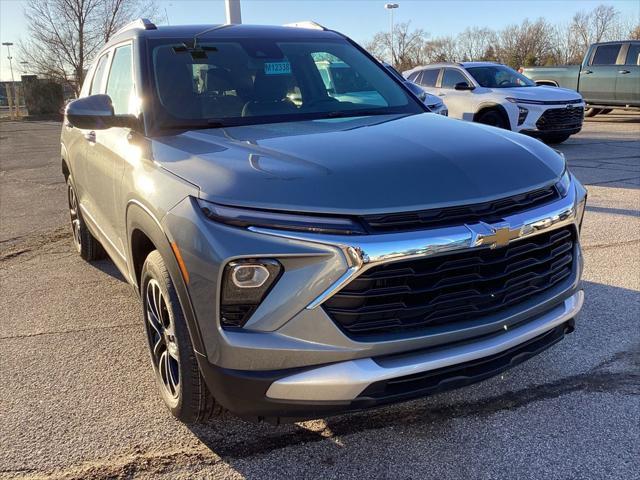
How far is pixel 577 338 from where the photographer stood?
3.55 m

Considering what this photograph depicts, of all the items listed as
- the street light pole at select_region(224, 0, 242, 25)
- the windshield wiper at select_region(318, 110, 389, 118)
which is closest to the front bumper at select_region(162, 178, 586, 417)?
the windshield wiper at select_region(318, 110, 389, 118)

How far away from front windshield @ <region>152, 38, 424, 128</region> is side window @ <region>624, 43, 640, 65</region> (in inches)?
597

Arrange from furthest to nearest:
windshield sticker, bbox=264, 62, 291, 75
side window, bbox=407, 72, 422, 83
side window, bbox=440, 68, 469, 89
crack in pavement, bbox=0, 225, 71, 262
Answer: side window, bbox=407, 72, 422, 83 < side window, bbox=440, 68, 469, 89 < crack in pavement, bbox=0, 225, 71, 262 < windshield sticker, bbox=264, 62, 291, 75

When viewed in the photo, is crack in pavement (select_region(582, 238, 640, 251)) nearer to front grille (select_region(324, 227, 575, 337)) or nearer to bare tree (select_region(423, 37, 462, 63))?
front grille (select_region(324, 227, 575, 337))

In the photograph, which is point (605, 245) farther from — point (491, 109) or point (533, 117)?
point (491, 109)

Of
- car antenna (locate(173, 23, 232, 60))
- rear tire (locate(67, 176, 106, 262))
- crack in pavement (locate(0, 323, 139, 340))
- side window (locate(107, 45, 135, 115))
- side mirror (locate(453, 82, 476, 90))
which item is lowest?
crack in pavement (locate(0, 323, 139, 340))

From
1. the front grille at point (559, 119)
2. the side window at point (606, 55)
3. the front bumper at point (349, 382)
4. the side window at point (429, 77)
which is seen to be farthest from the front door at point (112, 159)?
the side window at point (606, 55)

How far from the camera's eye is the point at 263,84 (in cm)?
354

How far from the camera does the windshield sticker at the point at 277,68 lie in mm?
3643

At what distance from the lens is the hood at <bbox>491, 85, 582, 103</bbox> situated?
1154cm

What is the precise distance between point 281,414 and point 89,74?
13.3 ft

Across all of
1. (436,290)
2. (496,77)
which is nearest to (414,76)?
(496,77)

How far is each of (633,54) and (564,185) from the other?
16.4 m

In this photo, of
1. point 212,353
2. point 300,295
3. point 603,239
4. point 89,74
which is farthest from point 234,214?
point 603,239
